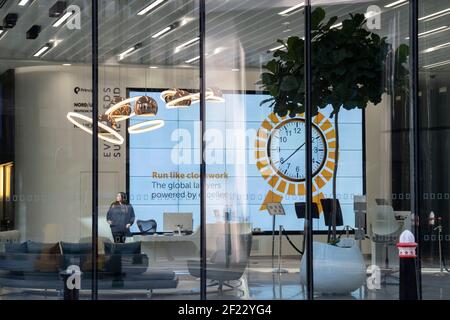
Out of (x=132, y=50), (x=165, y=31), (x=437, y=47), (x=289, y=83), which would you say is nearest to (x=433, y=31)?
(x=437, y=47)

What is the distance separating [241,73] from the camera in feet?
42.3

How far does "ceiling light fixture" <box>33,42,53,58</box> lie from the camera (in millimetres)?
13141

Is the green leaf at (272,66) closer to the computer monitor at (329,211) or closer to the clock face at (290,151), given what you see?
the clock face at (290,151)

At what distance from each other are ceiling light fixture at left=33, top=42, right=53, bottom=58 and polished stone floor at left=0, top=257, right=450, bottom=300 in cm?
299

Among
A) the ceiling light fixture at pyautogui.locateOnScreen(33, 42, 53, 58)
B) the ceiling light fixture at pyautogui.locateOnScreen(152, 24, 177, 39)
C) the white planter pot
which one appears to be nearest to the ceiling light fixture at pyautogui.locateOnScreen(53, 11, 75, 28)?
the ceiling light fixture at pyautogui.locateOnScreen(33, 42, 53, 58)

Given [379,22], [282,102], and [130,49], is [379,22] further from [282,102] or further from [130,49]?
[130,49]

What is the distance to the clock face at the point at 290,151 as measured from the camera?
42.1 ft

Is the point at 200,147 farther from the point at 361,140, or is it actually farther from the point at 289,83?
the point at 361,140

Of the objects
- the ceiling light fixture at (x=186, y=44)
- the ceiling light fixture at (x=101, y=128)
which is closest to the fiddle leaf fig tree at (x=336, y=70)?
the ceiling light fixture at (x=186, y=44)

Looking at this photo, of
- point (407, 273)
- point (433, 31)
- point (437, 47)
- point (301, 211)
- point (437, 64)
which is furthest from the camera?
point (437, 64)

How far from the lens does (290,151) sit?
1286 centimetres

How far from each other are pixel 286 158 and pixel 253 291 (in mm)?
1716

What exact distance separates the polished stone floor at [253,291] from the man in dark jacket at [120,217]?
0.64 meters

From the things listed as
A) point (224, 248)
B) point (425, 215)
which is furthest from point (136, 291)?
point (425, 215)
